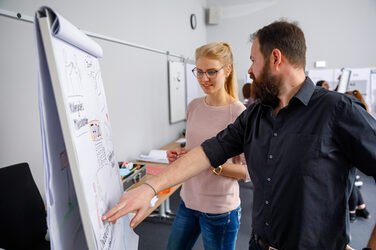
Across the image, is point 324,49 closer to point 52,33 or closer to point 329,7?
point 329,7

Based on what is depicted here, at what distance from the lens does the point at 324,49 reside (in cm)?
426

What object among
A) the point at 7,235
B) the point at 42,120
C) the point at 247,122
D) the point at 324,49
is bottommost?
the point at 7,235

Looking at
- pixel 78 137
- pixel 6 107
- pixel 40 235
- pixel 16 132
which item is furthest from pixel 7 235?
pixel 78 137

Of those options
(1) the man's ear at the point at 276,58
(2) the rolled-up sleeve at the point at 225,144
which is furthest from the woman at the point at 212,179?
(1) the man's ear at the point at 276,58

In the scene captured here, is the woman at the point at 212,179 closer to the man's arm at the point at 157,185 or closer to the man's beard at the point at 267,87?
the man's arm at the point at 157,185

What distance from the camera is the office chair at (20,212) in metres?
1.17

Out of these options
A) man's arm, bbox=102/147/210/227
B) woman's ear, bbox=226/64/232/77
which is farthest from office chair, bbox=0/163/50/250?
woman's ear, bbox=226/64/232/77

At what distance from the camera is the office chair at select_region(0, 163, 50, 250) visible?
1169 millimetres

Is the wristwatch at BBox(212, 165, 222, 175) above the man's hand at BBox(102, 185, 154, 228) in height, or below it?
below

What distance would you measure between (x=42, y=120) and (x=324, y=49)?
485 centimetres

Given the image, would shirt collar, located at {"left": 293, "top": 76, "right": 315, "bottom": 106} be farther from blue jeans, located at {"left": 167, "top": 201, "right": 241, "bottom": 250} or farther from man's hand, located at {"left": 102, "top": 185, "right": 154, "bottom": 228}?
blue jeans, located at {"left": 167, "top": 201, "right": 241, "bottom": 250}

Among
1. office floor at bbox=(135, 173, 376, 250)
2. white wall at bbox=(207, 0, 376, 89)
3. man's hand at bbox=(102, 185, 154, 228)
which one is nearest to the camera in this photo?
man's hand at bbox=(102, 185, 154, 228)

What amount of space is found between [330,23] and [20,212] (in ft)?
16.4

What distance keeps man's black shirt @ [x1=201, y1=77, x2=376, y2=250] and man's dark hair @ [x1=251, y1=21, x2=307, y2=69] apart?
0.34 ft
